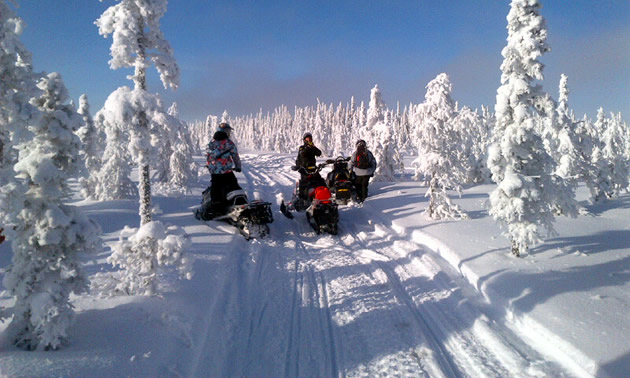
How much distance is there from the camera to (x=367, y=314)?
499 cm

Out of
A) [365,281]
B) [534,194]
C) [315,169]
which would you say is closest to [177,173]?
[315,169]

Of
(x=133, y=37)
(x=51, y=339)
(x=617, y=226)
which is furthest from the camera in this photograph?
(x=617, y=226)

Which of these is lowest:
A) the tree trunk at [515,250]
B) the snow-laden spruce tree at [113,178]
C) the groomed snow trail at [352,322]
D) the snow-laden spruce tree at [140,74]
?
the groomed snow trail at [352,322]

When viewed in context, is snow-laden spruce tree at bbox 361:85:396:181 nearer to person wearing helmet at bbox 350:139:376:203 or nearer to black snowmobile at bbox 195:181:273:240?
person wearing helmet at bbox 350:139:376:203

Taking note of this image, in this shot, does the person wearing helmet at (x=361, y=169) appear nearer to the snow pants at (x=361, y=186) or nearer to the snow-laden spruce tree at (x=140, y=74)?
the snow pants at (x=361, y=186)

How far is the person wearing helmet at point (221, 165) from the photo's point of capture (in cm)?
911

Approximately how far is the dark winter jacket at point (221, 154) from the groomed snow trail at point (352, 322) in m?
2.48

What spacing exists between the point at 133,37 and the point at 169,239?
13.9 ft

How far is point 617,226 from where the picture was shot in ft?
30.1

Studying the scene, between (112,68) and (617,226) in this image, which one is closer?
(112,68)

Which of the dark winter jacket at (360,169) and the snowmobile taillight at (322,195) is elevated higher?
the dark winter jacket at (360,169)

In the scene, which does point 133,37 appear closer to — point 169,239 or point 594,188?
point 169,239

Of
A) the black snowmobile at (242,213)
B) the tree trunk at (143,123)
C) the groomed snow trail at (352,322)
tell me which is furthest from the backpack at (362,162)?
the tree trunk at (143,123)

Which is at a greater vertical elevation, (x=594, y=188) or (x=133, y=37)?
(x=133, y=37)
